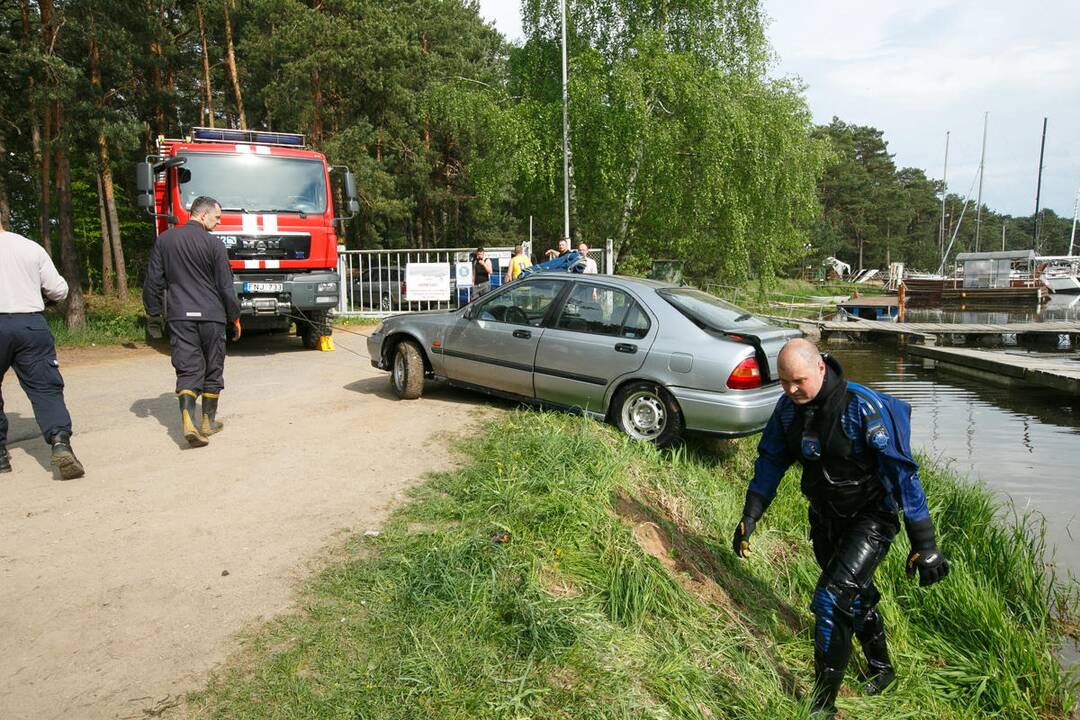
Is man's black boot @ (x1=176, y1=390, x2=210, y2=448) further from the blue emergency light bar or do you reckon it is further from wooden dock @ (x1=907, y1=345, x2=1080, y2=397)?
wooden dock @ (x1=907, y1=345, x2=1080, y2=397)

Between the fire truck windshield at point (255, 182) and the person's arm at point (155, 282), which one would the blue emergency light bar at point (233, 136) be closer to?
the fire truck windshield at point (255, 182)

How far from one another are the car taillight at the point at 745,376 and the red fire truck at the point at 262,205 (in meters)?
7.00

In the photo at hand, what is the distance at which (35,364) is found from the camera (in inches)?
201

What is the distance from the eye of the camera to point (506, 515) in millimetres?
4453

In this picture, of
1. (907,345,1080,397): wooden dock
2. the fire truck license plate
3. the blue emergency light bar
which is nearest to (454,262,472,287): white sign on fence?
the blue emergency light bar

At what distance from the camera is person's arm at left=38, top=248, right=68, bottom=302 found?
5.17 meters

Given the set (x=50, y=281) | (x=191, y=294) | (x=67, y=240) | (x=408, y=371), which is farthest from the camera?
(x=67, y=240)

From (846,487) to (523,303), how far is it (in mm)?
4156

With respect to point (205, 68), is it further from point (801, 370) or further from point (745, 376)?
point (801, 370)

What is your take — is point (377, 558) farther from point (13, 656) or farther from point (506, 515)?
point (13, 656)

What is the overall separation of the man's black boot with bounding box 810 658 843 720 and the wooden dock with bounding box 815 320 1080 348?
2141 centimetres

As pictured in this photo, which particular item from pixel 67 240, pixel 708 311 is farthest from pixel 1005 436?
pixel 67 240

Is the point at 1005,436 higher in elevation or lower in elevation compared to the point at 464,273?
lower

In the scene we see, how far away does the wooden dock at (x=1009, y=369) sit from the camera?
1441 centimetres
